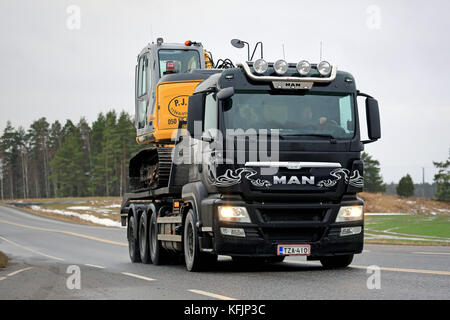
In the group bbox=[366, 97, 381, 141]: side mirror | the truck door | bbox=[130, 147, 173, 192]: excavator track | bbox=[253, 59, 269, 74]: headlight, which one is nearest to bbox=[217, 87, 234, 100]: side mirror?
bbox=[253, 59, 269, 74]: headlight

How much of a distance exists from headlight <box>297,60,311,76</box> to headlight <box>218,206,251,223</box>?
2.54 meters

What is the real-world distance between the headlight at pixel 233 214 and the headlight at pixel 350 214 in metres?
1.59

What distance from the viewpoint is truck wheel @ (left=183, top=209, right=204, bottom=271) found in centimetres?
1308

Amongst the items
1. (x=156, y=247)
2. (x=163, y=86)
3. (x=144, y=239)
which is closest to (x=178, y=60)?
(x=163, y=86)

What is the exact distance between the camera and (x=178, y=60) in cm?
1800

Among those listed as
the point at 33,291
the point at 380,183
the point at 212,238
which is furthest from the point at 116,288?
the point at 380,183

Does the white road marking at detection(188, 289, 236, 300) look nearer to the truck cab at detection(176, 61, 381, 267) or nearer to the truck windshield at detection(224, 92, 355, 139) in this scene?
the truck cab at detection(176, 61, 381, 267)

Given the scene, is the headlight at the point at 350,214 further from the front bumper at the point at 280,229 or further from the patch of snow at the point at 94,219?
the patch of snow at the point at 94,219

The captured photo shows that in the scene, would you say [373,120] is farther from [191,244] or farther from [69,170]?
[69,170]

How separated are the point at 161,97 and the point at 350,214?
230 inches

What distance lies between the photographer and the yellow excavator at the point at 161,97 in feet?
53.4

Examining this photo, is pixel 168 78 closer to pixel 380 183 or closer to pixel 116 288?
pixel 116 288

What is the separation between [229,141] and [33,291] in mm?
3865
